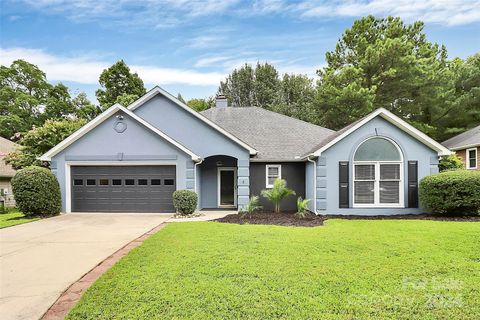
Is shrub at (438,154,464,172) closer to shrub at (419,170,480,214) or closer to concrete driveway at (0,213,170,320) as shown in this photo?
shrub at (419,170,480,214)

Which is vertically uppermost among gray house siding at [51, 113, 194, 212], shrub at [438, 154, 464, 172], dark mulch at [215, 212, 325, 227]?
gray house siding at [51, 113, 194, 212]

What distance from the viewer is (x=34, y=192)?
455 inches

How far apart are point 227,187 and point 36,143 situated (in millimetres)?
12021

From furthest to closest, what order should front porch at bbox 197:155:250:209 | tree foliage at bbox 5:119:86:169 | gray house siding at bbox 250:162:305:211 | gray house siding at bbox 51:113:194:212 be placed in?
tree foliage at bbox 5:119:86:169
front porch at bbox 197:155:250:209
gray house siding at bbox 250:162:305:211
gray house siding at bbox 51:113:194:212

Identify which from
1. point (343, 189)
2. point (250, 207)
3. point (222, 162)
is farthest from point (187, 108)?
point (343, 189)

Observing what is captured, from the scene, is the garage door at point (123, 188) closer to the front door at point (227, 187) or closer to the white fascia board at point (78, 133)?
the white fascia board at point (78, 133)

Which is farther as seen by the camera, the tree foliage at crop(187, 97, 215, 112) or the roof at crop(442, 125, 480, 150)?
the tree foliage at crop(187, 97, 215, 112)

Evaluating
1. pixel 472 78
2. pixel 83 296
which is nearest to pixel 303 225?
pixel 83 296

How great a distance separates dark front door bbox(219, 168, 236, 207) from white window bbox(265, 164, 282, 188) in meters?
2.07

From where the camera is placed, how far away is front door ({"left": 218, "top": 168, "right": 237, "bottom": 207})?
15281 millimetres

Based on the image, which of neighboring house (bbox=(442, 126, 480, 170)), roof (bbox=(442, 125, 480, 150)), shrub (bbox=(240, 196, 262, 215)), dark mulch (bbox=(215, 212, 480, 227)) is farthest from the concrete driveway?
roof (bbox=(442, 125, 480, 150))

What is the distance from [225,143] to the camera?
13.8m

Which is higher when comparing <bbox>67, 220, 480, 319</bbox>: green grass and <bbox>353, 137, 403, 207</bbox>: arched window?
<bbox>353, 137, 403, 207</bbox>: arched window

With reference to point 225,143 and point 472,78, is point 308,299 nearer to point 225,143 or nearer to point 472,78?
point 225,143
